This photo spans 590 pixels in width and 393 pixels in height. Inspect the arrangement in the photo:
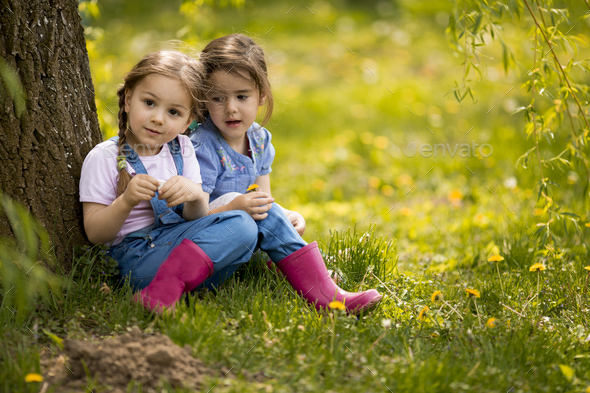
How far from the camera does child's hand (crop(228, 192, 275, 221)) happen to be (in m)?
2.02

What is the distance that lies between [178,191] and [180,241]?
0.21 m

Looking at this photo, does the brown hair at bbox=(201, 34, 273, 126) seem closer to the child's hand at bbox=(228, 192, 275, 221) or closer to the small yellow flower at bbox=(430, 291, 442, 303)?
the child's hand at bbox=(228, 192, 275, 221)

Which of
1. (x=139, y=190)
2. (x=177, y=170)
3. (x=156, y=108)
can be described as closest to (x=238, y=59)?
(x=156, y=108)

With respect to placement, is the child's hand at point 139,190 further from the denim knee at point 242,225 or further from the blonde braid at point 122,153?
the denim knee at point 242,225

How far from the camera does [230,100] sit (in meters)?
2.22

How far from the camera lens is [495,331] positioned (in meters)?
1.76

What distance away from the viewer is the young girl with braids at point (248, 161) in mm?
2016

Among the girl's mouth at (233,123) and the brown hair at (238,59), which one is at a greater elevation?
the brown hair at (238,59)

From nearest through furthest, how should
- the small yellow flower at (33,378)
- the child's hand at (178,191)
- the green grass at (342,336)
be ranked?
the small yellow flower at (33,378) → the green grass at (342,336) → the child's hand at (178,191)

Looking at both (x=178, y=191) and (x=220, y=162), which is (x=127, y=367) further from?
(x=220, y=162)

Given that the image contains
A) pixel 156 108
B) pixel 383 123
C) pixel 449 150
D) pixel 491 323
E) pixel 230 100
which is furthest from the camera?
pixel 383 123

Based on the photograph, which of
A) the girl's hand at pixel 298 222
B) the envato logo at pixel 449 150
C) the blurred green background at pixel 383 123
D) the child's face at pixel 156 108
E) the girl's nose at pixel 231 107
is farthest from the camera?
the envato logo at pixel 449 150

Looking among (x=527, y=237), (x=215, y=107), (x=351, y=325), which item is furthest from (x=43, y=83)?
(x=527, y=237)

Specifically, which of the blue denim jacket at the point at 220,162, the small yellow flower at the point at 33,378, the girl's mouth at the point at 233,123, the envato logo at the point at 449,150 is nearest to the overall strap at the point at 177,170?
the blue denim jacket at the point at 220,162
